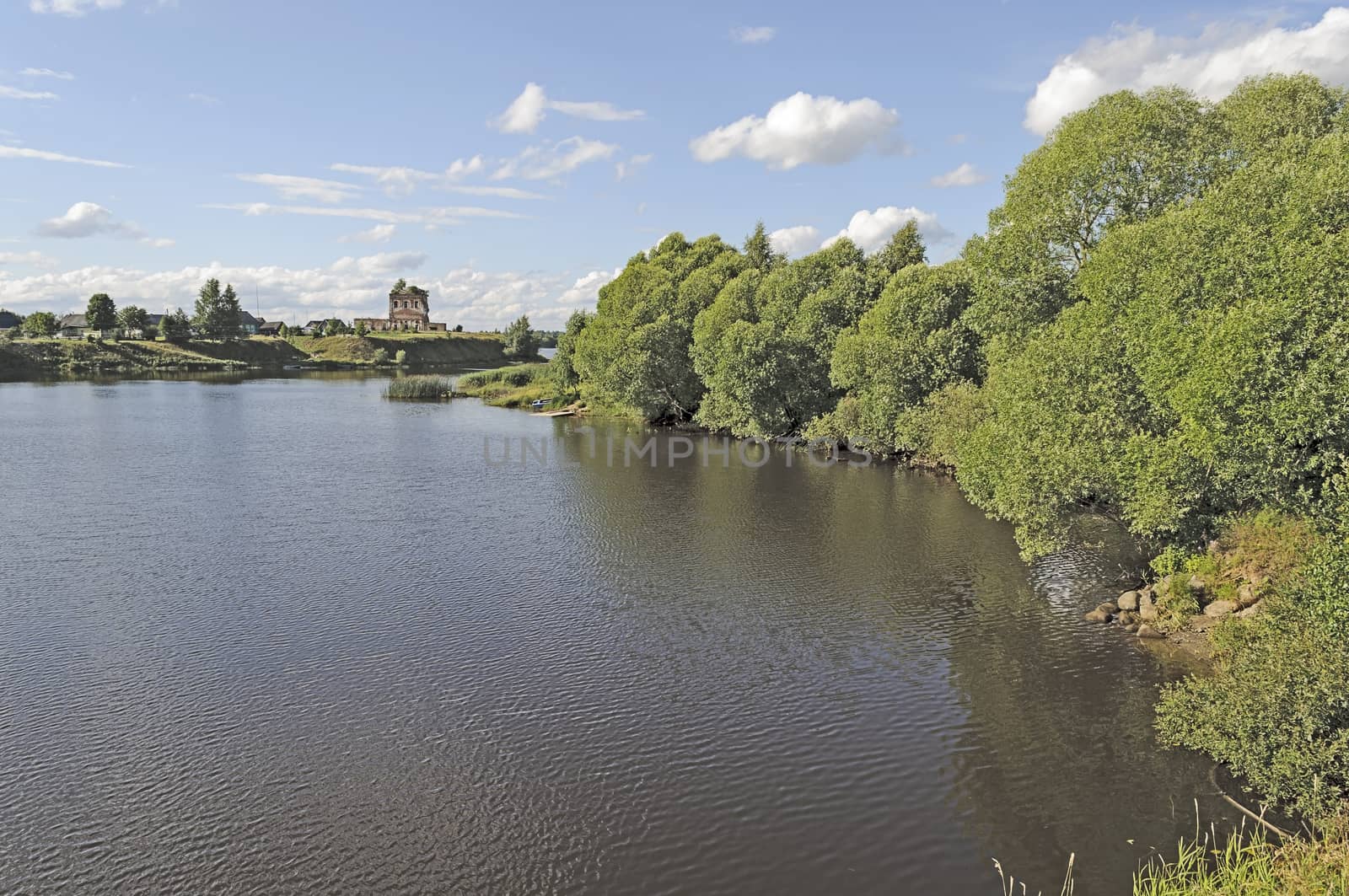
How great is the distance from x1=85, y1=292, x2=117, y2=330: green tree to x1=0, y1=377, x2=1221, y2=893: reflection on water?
173m

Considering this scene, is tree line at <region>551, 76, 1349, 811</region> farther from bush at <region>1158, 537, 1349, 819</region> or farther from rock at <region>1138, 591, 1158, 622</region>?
rock at <region>1138, 591, 1158, 622</region>

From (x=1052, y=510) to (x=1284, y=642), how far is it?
11.9 metres

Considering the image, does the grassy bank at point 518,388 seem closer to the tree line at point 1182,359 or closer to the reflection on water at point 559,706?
the tree line at point 1182,359

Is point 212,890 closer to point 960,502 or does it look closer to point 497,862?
point 497,862

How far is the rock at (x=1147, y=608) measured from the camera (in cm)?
2941

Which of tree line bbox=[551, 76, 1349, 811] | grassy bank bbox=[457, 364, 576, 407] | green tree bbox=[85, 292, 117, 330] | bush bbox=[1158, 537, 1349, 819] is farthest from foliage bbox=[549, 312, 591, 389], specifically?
green tree bbox=[85, 292, 117, 330]

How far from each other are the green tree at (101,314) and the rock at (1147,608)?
22055 cm

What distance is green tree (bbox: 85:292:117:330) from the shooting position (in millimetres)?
188000

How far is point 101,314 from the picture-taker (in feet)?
623

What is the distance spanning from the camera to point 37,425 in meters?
81.0

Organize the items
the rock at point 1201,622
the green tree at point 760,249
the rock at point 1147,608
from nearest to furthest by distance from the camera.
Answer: the rock at point 1201,622
the rock at point 1147,608
the green tree at point 760,249

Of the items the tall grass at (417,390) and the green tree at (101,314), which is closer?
the tall grass at (417,390)

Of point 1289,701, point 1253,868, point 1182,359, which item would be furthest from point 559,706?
point 1182,359

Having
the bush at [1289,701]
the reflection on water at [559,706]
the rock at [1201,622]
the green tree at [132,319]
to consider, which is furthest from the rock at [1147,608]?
the green tree at [132,319]
